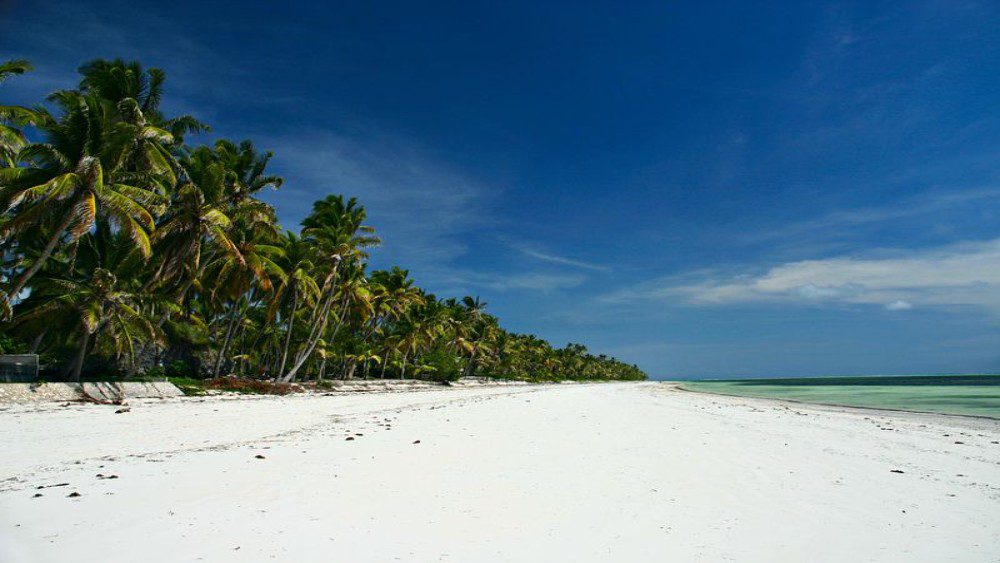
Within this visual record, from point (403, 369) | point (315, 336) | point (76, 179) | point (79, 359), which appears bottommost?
point (403, 369)

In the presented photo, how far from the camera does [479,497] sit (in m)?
5.01

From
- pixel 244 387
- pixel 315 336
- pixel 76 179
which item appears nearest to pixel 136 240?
pixel 76 179

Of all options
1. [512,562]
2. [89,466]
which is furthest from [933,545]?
[89,466]

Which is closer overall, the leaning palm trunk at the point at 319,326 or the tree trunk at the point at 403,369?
the leaning palm trunk at the point at 319,326

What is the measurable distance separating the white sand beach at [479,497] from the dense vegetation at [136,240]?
31.3ft

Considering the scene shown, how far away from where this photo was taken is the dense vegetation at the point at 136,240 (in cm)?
1659

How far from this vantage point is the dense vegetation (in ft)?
54.4

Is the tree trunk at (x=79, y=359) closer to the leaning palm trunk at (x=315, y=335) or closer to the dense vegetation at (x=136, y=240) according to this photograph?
the dense vegetation at (x=136, y=240)

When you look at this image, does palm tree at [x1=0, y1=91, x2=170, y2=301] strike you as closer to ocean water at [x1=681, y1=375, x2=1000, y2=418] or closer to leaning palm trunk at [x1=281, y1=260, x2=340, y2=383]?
leaning palm trunk at [x1=281, y1=260, x2=340, y2=383]

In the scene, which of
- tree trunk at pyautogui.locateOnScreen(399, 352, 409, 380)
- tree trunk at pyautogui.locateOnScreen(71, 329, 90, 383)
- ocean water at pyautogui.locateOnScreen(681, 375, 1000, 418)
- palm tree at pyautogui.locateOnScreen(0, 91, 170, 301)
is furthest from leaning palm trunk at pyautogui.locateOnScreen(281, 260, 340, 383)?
ocean water at pyautogui.locateOnScreen(681, 375, 1000, 418)

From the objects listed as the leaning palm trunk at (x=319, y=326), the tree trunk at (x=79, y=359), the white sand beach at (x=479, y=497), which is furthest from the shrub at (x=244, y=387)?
the white sand beach at (x=479, y=497)

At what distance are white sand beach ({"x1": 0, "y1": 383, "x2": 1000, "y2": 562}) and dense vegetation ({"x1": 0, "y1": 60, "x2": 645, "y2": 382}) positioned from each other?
953 centimetres

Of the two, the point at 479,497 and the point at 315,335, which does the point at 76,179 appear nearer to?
the point at 479,497

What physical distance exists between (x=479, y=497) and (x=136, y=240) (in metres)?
18.1
